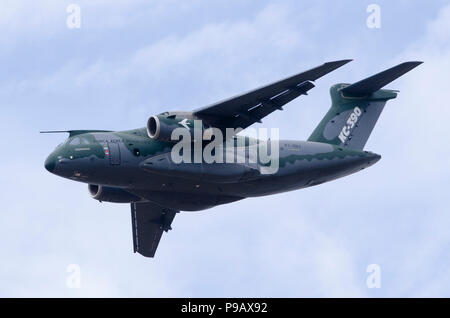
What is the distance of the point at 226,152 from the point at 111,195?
3.40 meters

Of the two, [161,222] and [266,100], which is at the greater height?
[266,100]

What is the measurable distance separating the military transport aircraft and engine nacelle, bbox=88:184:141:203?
2 cm

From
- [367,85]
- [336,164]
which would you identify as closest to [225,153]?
[336,164]

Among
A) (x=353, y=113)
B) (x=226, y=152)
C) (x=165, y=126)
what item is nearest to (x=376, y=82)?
(x=353, y=113)

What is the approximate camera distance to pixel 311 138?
90.9ft

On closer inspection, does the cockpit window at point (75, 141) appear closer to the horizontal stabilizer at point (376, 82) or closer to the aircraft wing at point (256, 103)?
the aircraft wing at point (256, 103)

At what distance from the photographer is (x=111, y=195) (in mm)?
26953

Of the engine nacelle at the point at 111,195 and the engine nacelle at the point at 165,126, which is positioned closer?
the engine nacelle at the point at 165,126

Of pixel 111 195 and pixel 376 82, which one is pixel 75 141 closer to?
pixel 111 195

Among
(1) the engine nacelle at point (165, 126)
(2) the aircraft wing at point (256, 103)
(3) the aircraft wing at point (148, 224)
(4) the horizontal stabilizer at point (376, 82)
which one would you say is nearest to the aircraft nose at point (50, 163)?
(1) the engine nacelle at point (165, 126)

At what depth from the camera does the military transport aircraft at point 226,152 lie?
80.3ft

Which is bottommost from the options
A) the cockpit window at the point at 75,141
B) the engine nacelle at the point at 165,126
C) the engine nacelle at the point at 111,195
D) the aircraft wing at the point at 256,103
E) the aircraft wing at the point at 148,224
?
the aircraft wing at the point at 148,224
